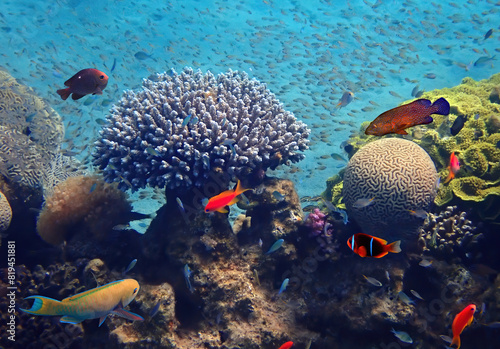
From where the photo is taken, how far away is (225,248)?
4.44 m

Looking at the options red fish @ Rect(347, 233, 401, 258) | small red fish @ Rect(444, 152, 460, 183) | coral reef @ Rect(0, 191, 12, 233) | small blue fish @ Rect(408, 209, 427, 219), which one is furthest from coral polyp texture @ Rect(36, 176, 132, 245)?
small red fish @ Rect(444, 152, 460, 183)

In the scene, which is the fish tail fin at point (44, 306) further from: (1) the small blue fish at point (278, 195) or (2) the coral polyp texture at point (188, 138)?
(1) the small blue fish at point (278, 195)

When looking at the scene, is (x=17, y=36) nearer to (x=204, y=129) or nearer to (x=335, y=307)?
(x=204, y=129)

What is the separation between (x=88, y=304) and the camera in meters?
2.64

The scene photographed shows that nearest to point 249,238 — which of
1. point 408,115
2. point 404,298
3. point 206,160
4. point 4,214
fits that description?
point 206,160

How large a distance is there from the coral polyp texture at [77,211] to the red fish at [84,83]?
5.84 feet

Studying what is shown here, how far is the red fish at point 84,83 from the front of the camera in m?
3.26

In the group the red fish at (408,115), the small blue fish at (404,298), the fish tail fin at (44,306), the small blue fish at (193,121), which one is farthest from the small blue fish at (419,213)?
the fish tail fin at (44,306)

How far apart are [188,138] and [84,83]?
1.54 metres

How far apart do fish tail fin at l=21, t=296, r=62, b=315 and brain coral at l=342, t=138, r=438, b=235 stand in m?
4.07

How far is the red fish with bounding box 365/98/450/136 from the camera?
7.52 ft

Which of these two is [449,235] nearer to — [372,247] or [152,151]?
[372,247]

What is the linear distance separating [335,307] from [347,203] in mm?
1752

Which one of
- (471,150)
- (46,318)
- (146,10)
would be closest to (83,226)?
(46,318)
